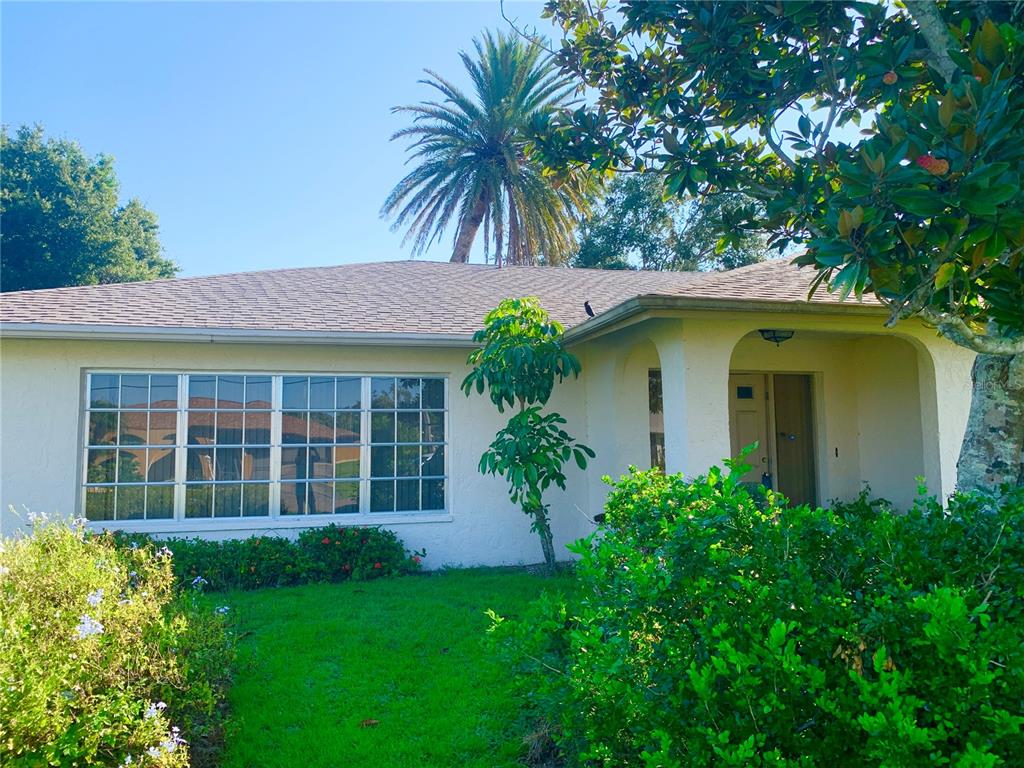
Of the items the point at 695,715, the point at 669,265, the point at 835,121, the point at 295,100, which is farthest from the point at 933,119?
the point at 669,265

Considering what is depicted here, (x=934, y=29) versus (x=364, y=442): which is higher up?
(x=934, y=29)

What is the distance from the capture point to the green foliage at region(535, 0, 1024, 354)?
3.23m

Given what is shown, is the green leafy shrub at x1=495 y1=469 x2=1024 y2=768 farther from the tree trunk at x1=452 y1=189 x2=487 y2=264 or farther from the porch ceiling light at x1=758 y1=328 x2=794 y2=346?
the tree trunk at x1=452 y1=189 x2=487 y2=264

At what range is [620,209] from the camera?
29188mm

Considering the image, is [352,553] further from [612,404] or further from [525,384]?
[612,404]

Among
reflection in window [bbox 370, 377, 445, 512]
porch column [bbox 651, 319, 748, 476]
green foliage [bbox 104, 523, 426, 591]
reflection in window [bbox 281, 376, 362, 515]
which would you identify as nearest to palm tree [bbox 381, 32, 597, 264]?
reflection in window [bbox 370, 377, 445, 512]

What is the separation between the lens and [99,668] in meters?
3.43

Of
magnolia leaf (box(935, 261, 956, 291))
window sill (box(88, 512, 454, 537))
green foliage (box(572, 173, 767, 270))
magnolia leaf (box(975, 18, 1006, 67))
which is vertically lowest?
window sill (box(88, 512, 454, 537))

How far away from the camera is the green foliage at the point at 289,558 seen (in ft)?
25.4

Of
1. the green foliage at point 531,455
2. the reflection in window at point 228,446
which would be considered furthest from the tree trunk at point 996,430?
the reflection in window at point 228,446

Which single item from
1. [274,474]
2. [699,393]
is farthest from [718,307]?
[274,474]

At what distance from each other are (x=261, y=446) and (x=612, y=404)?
4.43 m

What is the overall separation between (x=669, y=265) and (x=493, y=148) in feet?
35.3

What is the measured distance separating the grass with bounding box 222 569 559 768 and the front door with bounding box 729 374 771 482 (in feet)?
13.6
